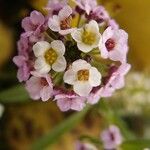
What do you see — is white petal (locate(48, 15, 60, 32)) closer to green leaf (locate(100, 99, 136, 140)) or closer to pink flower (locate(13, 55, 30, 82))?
Result: pink flower (locate(13, 55, 30, 82))

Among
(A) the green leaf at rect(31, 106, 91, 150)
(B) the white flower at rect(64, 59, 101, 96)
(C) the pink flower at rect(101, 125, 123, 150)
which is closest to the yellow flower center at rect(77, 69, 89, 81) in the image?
(B) the white flower at rect(64, 59, 101, 96)

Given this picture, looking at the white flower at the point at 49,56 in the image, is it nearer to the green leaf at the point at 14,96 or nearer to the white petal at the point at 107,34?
the white petal at the point at 107,34

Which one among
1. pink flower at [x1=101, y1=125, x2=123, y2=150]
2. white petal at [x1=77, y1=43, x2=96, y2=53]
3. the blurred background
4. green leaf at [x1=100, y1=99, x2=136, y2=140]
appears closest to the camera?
white petal at [x1=77, y1=43, x2=96, y2=53]

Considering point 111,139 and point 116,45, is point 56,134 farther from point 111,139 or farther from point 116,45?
point 116,45

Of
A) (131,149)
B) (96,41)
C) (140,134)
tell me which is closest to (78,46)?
(96,41)

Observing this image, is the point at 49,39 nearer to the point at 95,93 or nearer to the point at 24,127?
the point at 95,93

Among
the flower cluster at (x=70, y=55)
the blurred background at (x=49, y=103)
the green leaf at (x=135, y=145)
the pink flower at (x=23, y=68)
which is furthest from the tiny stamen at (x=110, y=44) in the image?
→ the blurred background at (x=49, y=103)

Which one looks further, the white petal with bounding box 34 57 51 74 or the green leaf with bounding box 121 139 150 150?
the green leaf with bounding box 121 139 150 150

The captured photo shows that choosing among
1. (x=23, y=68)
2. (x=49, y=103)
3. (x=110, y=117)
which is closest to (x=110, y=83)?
(x=23, y=68)
